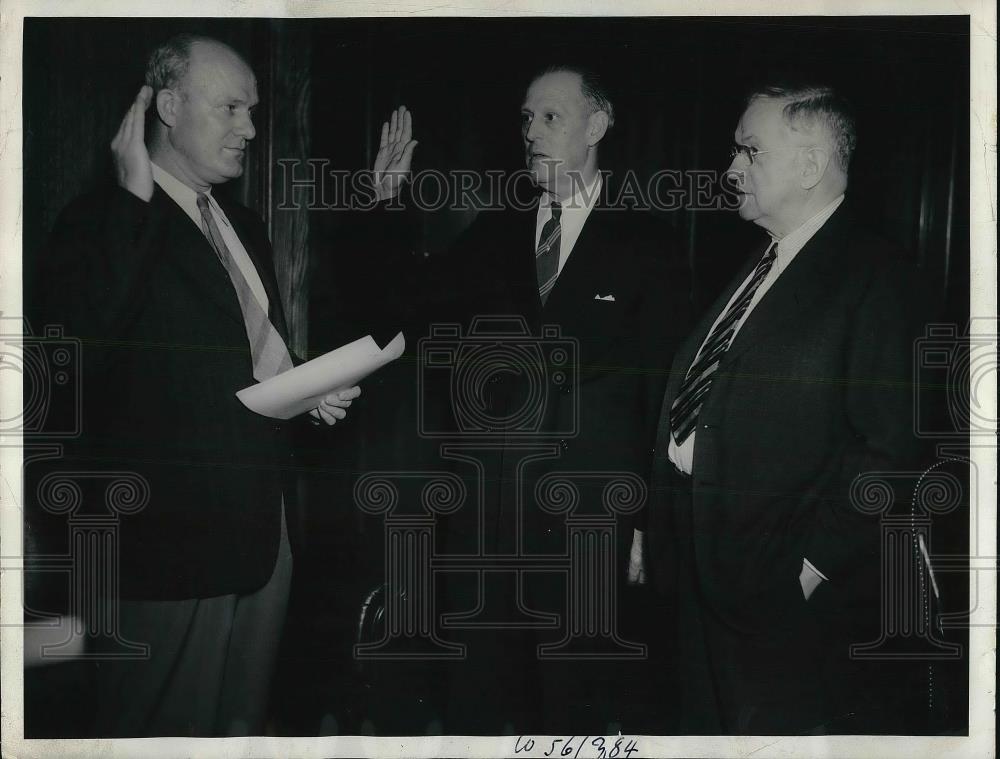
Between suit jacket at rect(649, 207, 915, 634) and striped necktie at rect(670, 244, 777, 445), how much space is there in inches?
0.6

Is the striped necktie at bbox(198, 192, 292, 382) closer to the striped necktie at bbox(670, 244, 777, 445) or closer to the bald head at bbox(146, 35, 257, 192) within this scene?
the bald head at bbox(146, 35, 257, 192)

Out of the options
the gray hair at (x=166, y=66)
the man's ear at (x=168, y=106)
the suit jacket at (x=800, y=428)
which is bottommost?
the suit jacket at (x=800, y=428)

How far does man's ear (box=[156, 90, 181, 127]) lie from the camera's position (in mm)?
2309

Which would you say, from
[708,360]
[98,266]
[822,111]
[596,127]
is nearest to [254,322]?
[98,266]

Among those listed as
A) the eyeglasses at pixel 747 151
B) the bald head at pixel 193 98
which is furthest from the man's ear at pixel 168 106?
the eyeglasses at pixel 747 151

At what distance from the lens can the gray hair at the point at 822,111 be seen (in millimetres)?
2309

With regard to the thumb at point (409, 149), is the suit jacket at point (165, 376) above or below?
below

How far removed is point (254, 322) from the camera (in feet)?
7.61

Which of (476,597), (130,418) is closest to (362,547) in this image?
(476,597)

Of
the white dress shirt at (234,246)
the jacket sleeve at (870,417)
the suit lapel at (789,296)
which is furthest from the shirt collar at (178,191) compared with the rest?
the jacket sleeve at (870,417)

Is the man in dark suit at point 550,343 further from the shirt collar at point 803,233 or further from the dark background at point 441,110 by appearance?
the shirt collar at point 803,233

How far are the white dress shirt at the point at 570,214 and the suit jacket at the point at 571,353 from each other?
0.02 metres

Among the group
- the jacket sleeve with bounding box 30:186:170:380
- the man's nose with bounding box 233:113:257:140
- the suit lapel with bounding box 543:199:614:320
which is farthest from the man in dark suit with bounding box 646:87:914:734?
the jacket sleeve with bounding box 30:186:170:380

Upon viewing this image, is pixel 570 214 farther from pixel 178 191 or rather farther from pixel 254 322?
pixel 178 191
